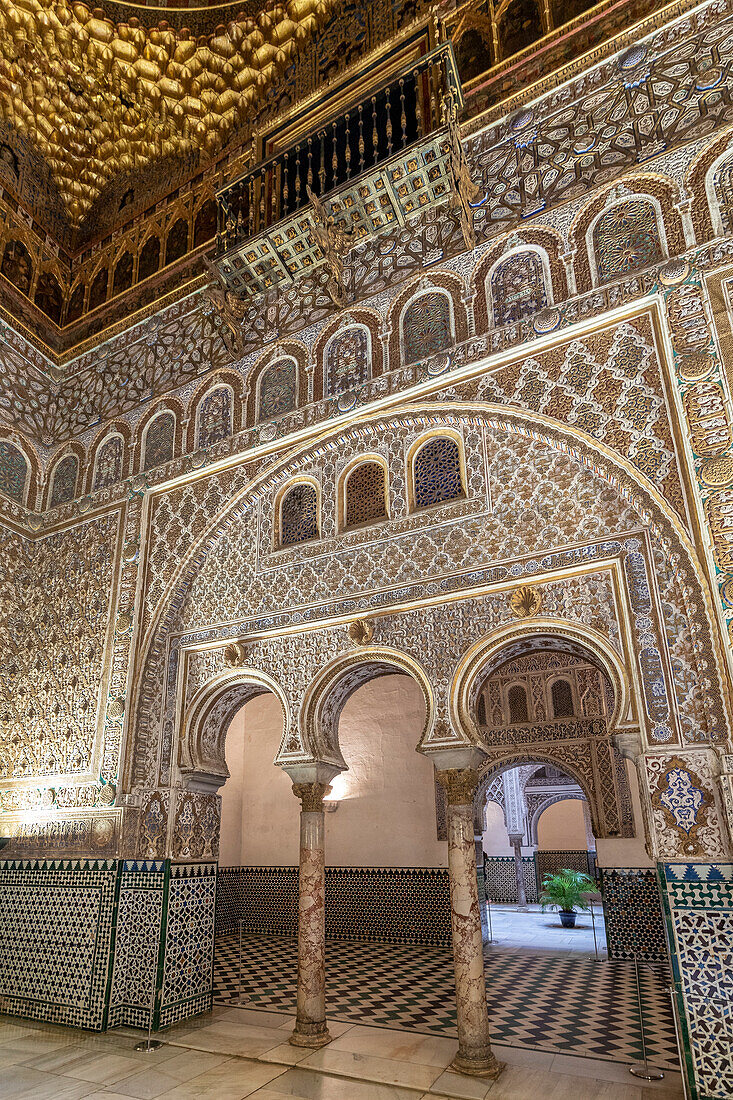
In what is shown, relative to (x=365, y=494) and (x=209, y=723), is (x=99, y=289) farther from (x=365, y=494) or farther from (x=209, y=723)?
(x=209, y=723)

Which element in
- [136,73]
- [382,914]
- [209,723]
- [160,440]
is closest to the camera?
[209,723]

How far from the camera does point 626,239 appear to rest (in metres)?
4.88

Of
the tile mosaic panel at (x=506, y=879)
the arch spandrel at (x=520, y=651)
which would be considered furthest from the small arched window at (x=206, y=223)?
the tile mosaic panel at (x=506, y=879)

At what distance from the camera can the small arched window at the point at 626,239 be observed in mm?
4770

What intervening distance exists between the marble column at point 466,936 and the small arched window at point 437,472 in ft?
6.38

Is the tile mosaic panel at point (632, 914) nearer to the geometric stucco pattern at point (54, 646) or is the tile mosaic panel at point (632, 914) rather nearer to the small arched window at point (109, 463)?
the geometric stucco pattern at point (54, 646)

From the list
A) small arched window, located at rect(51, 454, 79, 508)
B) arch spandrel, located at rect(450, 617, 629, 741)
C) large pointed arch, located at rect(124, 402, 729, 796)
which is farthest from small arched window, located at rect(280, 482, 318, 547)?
small arched window, located at rect(51, 454, 79, 508)

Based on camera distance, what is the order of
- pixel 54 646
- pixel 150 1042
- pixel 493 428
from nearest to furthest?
pixel 150 1042
pixel 493 428
pixel 54 646

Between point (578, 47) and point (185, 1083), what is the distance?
309 inches

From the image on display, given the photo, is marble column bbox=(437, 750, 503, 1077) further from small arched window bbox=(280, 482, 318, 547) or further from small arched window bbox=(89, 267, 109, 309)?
small arched window bbox=(89, 267, 109, 309)

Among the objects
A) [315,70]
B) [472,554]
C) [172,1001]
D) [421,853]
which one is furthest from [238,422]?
[421,853]

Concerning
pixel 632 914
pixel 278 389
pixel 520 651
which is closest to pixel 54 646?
pixel 278 389

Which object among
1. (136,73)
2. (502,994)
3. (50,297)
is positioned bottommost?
(502,994)

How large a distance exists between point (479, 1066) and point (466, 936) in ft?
2.17
